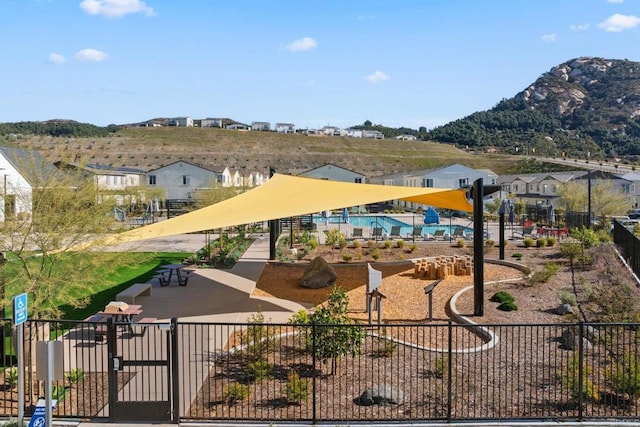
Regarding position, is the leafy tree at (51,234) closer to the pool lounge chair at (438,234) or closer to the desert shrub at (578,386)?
the desert shrub at (578,386)

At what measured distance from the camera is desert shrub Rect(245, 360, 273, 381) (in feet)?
28.8

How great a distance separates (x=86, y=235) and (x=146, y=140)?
114 meters

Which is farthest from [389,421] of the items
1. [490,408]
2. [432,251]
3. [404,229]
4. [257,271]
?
[404,229]

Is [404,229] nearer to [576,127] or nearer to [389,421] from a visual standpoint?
[389,421]

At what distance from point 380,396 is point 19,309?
5.04 m

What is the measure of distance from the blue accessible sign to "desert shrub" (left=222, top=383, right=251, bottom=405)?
293 centimetres

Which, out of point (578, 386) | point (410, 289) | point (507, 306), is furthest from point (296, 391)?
point (410, 289)

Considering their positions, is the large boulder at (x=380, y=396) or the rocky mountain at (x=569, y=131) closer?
the large boulder at (x=380, y=396)

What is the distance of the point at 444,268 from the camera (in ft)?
59.9

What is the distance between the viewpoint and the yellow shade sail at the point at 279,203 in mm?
13695

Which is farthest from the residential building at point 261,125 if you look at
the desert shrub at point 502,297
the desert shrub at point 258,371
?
the desert shrub at point 258,371

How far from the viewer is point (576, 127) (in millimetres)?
188750

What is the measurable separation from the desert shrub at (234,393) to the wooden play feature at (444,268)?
1116 centimetres

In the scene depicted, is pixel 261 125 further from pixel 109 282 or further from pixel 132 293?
pixel 109 282
